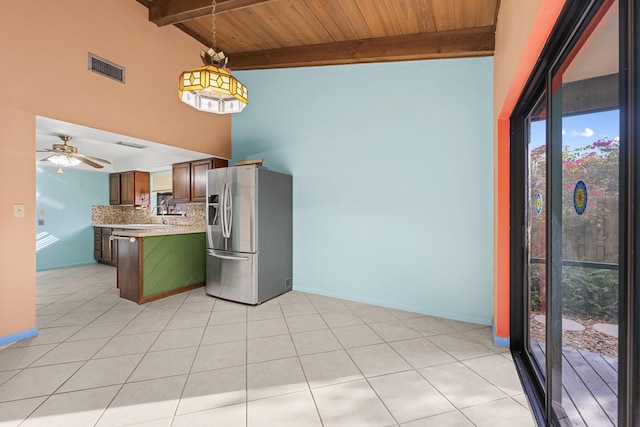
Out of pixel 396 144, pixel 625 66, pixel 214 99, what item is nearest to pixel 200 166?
pixel 214 99

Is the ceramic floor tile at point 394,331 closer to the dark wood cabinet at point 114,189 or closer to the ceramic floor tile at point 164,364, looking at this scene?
the ceramic floor tile at point 164,364

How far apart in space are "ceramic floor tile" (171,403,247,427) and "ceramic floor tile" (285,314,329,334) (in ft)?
3.74

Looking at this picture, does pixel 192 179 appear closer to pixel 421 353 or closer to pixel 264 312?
pixel 264 312

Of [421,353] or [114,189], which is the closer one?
[421,353]

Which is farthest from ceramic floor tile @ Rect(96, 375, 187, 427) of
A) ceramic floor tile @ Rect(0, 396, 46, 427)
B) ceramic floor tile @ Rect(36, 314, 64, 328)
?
ceramic floor tile @ Rect(36, 314, 64, 328)

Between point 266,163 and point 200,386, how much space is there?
3.19m

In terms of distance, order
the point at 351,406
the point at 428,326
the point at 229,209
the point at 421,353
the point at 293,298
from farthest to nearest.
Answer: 1. the point at 293,298
2. the point at 229,209
3. the point at 428,326
4. the point at 421,353
5. the point at 351,406

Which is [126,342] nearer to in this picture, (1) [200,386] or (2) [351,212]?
(1) [200,386]

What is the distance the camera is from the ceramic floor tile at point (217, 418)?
1607 mm

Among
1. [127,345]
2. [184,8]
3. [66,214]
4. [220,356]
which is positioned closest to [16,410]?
[127,345]

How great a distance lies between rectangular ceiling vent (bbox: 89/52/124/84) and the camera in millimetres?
2982

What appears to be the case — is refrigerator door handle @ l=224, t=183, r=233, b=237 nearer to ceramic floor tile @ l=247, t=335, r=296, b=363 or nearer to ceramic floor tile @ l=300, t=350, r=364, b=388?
ceramic floor tile @ l=247, t=335, r=296, b=363

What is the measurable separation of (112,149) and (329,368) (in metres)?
6.02

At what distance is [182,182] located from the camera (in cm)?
492
